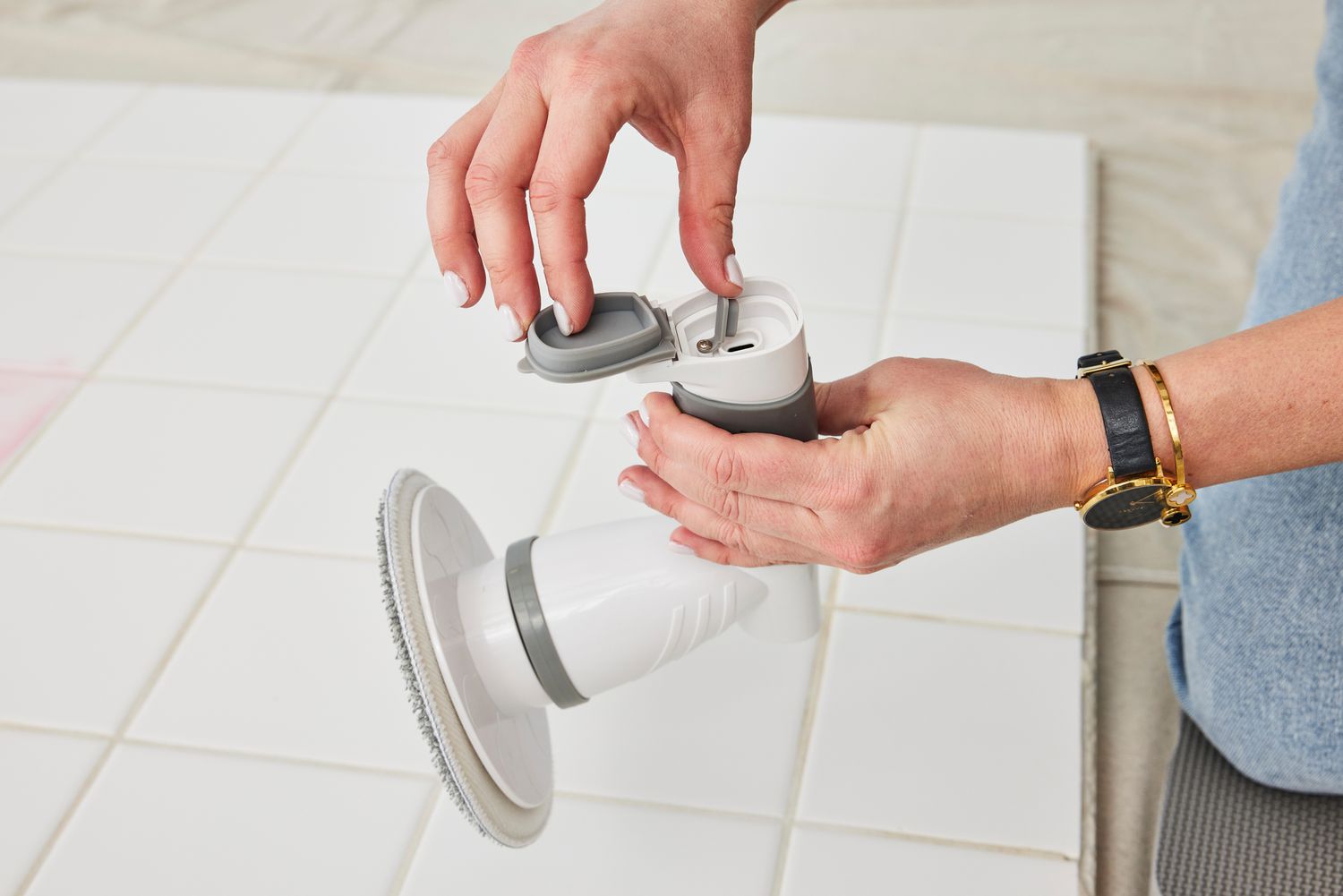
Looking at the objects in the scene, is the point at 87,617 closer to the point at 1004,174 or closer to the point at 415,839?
the point at 415,839

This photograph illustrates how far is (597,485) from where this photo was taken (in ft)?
3.69

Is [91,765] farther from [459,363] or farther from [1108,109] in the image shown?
[1108,109]

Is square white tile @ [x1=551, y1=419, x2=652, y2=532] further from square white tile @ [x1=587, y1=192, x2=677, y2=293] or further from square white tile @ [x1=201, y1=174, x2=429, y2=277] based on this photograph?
square white tile @ [x1=201, y1=174, x2=429, y2=277]

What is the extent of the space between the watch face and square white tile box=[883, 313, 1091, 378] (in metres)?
0.50

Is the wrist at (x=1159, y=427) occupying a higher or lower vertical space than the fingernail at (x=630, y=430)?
lower

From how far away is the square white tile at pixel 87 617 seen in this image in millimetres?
967

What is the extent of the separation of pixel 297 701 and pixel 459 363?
1.42 ft

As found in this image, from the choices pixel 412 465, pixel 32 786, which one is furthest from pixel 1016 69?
pixel 32 786

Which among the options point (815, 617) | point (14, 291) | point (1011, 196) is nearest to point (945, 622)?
point (815, 617)

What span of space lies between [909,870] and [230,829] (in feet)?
1.63

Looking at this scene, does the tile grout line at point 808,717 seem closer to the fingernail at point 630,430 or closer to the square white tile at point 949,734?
the square white tile at point 949,734

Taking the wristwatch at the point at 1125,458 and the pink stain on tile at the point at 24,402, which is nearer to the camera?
the wristwatch at the point at 1125,458

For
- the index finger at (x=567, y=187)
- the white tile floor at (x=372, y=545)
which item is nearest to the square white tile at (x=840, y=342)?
the white tile floor at (x=372, y=545)

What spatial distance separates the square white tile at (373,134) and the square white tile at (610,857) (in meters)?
0.95
